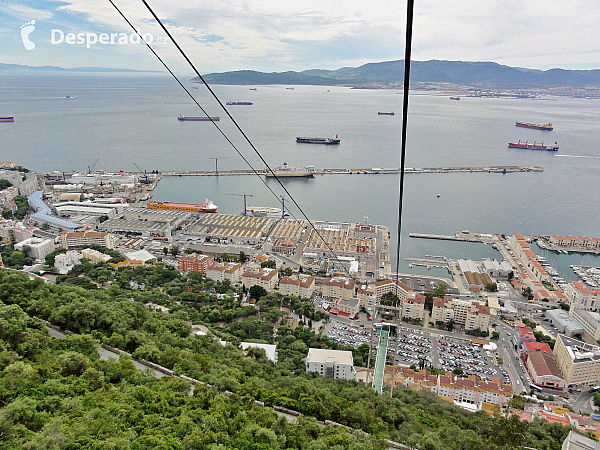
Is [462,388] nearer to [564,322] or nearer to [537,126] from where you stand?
[564,322]

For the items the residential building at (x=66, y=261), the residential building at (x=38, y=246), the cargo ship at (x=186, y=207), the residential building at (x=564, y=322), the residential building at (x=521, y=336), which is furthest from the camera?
the cargo ship at (x=186, y=207)

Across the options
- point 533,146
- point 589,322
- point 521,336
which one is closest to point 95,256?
point 521,336

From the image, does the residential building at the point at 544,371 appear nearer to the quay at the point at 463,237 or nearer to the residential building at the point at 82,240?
the quay at the point at 463,237

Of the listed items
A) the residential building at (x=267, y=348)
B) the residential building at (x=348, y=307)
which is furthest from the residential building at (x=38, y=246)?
the residential building at (x=348, y=307)

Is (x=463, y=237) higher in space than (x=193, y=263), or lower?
lower

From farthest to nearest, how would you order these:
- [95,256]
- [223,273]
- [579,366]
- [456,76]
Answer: [456,76] < [95,256] < [223,273] < [579,366]

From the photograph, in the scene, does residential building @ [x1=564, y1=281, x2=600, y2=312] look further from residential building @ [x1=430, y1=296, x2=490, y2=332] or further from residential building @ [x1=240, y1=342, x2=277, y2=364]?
residential building @ [x1=240, y1=342, x2=277, y2=364]
